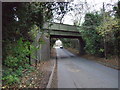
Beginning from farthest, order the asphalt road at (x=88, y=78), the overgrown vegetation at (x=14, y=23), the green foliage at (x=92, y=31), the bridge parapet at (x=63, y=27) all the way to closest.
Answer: the bridge parapet at (x=63, y=27), the green foliage at (x=92, y=31), the asphalt road at (x=88, y=78), the overgrown vegetation at (x=14, y=23)

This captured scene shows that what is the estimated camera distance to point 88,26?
1780 cm

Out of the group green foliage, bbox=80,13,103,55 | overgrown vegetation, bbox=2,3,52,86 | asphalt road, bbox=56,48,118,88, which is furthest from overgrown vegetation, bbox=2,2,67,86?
green foliage, bbox=80,13,103,55

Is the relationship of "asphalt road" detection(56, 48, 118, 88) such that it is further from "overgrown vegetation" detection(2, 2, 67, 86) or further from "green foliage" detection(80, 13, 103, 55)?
"green foliage" detection(80, 13, 103, 55)

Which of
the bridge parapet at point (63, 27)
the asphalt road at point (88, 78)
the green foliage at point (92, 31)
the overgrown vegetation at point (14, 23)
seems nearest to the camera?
the overgrown vegetation at point (14, 23)

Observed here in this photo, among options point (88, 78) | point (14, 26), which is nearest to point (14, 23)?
point (14, 26)

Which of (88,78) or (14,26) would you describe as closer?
(14,26)

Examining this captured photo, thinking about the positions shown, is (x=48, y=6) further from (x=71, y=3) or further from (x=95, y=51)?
(x=95, y=51)

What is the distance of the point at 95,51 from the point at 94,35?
8.01 feet

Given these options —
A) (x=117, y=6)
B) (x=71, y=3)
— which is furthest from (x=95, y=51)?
(x=71, y=3)

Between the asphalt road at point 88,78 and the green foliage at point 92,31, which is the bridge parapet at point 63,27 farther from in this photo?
the asphalt road at point 88,78

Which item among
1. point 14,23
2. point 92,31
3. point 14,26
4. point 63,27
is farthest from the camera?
point 63,27

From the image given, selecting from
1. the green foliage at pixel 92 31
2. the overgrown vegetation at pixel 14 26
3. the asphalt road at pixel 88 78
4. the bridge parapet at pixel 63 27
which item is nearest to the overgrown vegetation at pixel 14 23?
the overgrown vegetation at pixel 14 26

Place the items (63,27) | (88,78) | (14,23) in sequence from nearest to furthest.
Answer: (14,23), (88,78), (63,27)

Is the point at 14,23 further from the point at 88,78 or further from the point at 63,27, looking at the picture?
the point at 63,27
